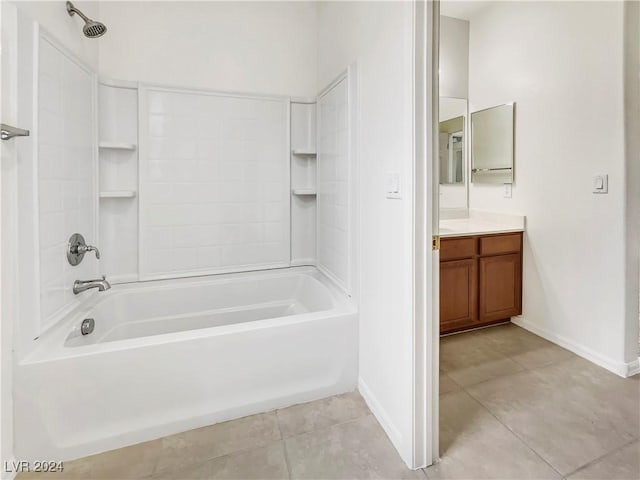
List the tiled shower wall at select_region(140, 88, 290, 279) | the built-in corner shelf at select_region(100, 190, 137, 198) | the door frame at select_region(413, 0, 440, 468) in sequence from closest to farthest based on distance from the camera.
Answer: the door frame at select_region(413, 0, 440, 468), the built-in corner shelf at select_region(100, 190, 137, 198), the tiled shower wall at select_region(140, 88, 290, 279)

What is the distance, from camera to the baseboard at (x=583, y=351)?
202 cm

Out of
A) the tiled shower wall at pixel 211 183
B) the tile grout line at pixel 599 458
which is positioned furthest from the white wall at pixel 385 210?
the tiled shower wall at pixel 211 183

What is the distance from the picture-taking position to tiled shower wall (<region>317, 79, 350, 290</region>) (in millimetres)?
2055

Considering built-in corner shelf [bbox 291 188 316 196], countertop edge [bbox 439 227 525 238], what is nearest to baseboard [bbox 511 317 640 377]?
countertop edge [bbox 439 227 525 238]

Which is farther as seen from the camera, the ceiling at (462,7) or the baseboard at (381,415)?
the ceiling at (462,7)

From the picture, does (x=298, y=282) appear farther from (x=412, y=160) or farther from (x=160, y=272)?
(x=412, y=160)

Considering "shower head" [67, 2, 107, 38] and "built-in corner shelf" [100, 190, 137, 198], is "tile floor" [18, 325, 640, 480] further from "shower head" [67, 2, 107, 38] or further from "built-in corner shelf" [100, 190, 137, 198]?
"shower head" [67, 2, 107, 38]

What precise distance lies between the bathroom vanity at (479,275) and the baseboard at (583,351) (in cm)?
14

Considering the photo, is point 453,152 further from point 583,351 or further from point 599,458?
point 599,458

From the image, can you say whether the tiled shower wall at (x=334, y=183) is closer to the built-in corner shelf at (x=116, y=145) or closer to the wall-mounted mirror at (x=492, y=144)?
the built-in corner shelf at (x=116, y=145)

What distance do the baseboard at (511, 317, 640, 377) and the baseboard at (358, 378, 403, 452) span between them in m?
1.60

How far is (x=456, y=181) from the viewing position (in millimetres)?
3133

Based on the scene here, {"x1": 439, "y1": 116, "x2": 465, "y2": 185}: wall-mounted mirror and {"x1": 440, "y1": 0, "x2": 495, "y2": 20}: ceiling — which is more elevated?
{"x1": 440, "y1": 0, "x2": 495, "y2": 20}: ceiling

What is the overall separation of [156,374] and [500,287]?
2.54m
